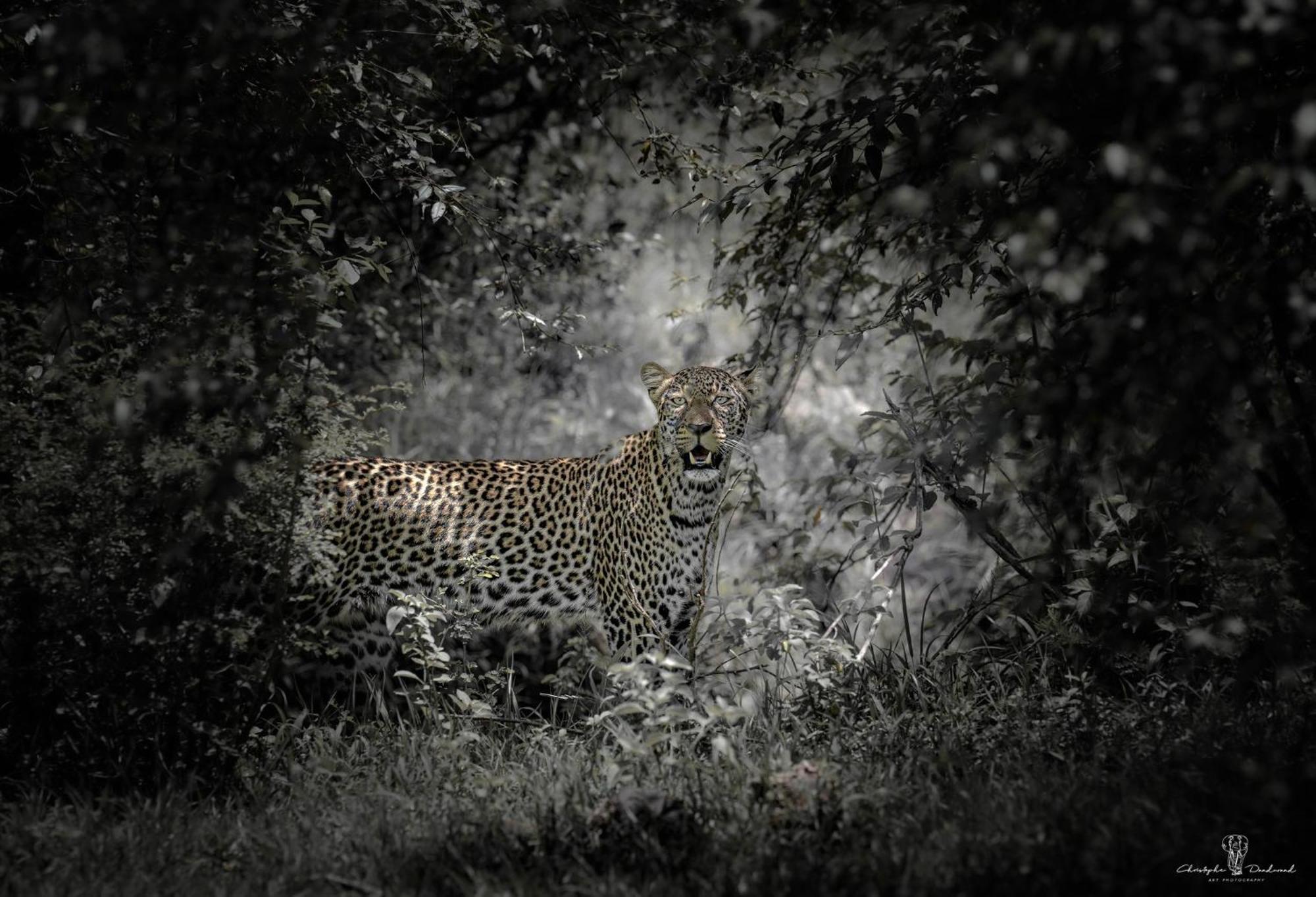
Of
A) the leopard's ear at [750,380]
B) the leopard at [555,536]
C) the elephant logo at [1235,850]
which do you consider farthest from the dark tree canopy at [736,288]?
the leopard at [555,536]

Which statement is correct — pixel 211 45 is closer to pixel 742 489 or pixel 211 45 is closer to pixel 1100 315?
pixel 1100 315

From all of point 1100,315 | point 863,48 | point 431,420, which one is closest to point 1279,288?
point 1100,315

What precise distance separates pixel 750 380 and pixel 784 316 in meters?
0.79

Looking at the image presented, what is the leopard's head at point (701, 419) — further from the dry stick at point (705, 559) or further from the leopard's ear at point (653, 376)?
the dry stick at point (705, 559)

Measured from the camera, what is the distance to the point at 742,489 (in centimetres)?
676

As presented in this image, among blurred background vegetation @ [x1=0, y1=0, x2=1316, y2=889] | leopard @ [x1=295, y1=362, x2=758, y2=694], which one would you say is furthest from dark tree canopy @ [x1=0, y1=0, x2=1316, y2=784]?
leopard @ [x1=295, y1=362, x2=758, y2=694]

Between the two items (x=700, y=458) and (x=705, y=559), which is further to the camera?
(x=705, y=559)

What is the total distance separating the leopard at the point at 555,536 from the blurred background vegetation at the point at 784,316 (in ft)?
1.54

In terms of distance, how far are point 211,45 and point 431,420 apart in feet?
28.3

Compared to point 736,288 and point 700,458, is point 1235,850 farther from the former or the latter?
point 736,288

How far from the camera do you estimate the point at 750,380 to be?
6.44m

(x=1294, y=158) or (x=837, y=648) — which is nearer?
(x=1294, y=158)

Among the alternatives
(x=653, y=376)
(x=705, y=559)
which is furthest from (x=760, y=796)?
(x=653, y=376)

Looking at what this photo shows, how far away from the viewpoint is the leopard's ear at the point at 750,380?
6418 mm
